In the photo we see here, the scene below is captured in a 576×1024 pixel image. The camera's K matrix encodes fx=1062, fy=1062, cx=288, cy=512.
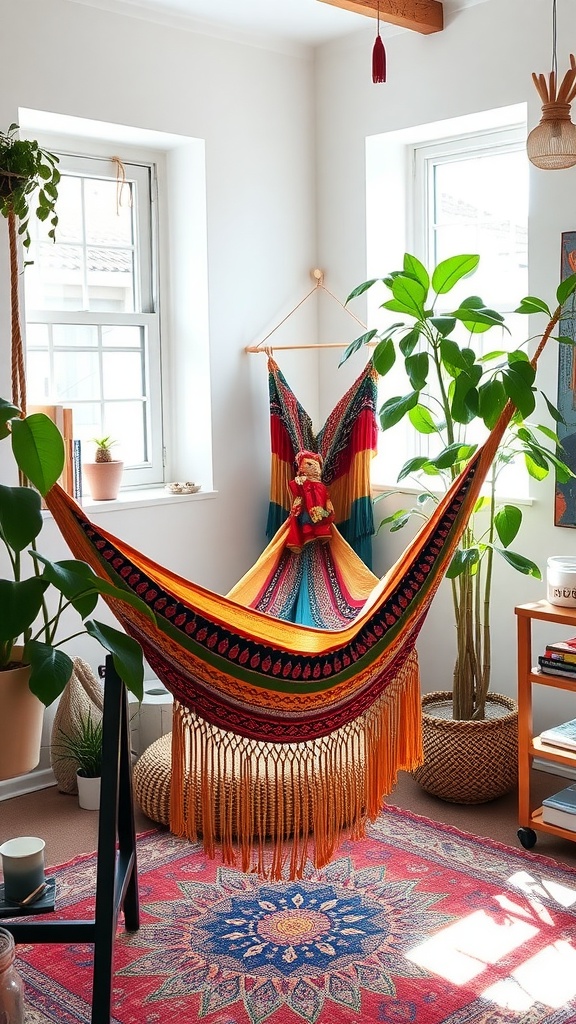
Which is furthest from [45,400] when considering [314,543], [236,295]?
[314,543]

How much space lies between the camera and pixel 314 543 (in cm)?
340

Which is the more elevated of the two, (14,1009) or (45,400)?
(45,400)

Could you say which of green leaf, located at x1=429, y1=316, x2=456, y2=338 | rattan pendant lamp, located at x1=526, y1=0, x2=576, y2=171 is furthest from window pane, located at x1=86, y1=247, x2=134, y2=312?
rattan pendant lamp, located at x1=526, y1=0, x2=576, y2=171

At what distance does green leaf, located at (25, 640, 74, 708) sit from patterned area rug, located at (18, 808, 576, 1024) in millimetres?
795

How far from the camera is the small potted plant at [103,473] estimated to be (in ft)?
11.0

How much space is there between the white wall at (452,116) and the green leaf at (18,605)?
1902 millimetres

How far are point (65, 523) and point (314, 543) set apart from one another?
5.06ft

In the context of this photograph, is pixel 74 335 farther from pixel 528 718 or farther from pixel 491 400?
pixel 528 718

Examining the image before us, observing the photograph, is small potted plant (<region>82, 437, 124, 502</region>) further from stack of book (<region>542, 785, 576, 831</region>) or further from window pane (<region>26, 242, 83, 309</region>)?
stack of book (<region>542, 785, 576, 831</region>)

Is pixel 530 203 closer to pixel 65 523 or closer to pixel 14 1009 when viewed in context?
pixel 65 523

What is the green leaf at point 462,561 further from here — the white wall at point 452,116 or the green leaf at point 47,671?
the green leaf at point 47,671

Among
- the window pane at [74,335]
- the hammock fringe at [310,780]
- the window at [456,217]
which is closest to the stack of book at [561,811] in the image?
the hammock fringe at [310,780]

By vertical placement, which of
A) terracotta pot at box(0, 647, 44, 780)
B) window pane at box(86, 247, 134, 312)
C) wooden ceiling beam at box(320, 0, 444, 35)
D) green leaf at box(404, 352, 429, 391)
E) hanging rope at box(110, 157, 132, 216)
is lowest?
terracotta pot at box(0, 647, 44, 780)

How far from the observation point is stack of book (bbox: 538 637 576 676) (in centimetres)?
265
